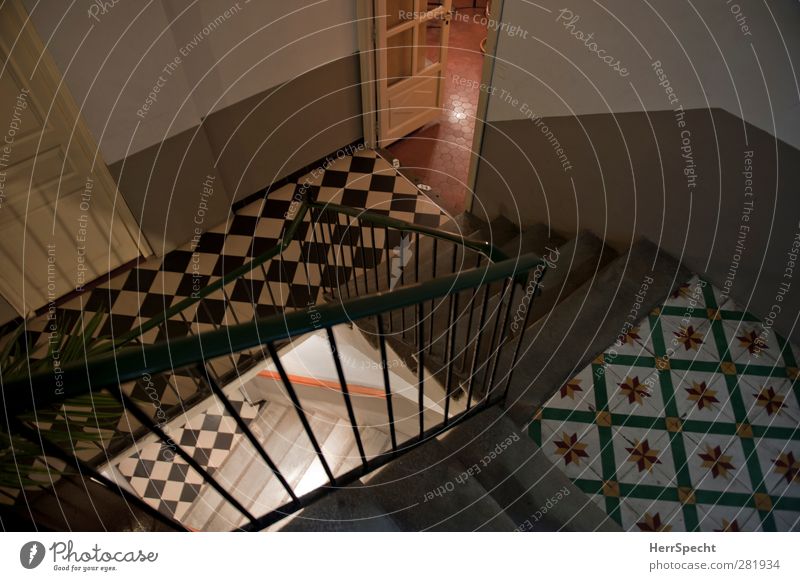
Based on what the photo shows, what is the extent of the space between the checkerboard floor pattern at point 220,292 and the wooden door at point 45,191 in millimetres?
243

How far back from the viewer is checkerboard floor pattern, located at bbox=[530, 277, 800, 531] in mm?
2199

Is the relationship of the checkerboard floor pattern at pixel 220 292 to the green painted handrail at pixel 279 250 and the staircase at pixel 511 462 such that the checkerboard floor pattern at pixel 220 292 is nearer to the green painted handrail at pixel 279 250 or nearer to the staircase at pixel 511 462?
the green painted handrail at pixel 279 250

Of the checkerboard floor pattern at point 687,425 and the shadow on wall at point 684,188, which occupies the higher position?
the shadow on wall at point 684,188

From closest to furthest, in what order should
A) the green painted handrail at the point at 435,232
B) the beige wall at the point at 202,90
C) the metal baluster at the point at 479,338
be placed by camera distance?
the metal baluster at the point at 479,338 < the green painted handrail at the point at 435,232 < the beige wall at the point at 202,90

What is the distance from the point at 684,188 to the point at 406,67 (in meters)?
2.99

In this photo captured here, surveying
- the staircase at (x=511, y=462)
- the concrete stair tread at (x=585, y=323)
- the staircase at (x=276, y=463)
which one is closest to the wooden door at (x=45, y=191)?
the staircase at (x=276, y=463)

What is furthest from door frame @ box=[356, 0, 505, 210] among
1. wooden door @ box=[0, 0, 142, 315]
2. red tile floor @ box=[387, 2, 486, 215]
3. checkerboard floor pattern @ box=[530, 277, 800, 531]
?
wooden door @ box=[0, 0, 142, 315]

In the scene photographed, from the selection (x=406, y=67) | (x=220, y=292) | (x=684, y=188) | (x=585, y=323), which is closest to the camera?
(x=585, y=323)

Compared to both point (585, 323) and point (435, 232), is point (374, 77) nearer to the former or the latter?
point (435, 232)

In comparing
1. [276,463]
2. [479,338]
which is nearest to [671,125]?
[479,338]

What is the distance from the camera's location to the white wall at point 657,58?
2.22m

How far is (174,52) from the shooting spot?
10.6ft

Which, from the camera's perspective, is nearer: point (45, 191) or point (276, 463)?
point (45, 191)

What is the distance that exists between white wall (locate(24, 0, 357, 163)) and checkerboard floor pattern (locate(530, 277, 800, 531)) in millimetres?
3175
